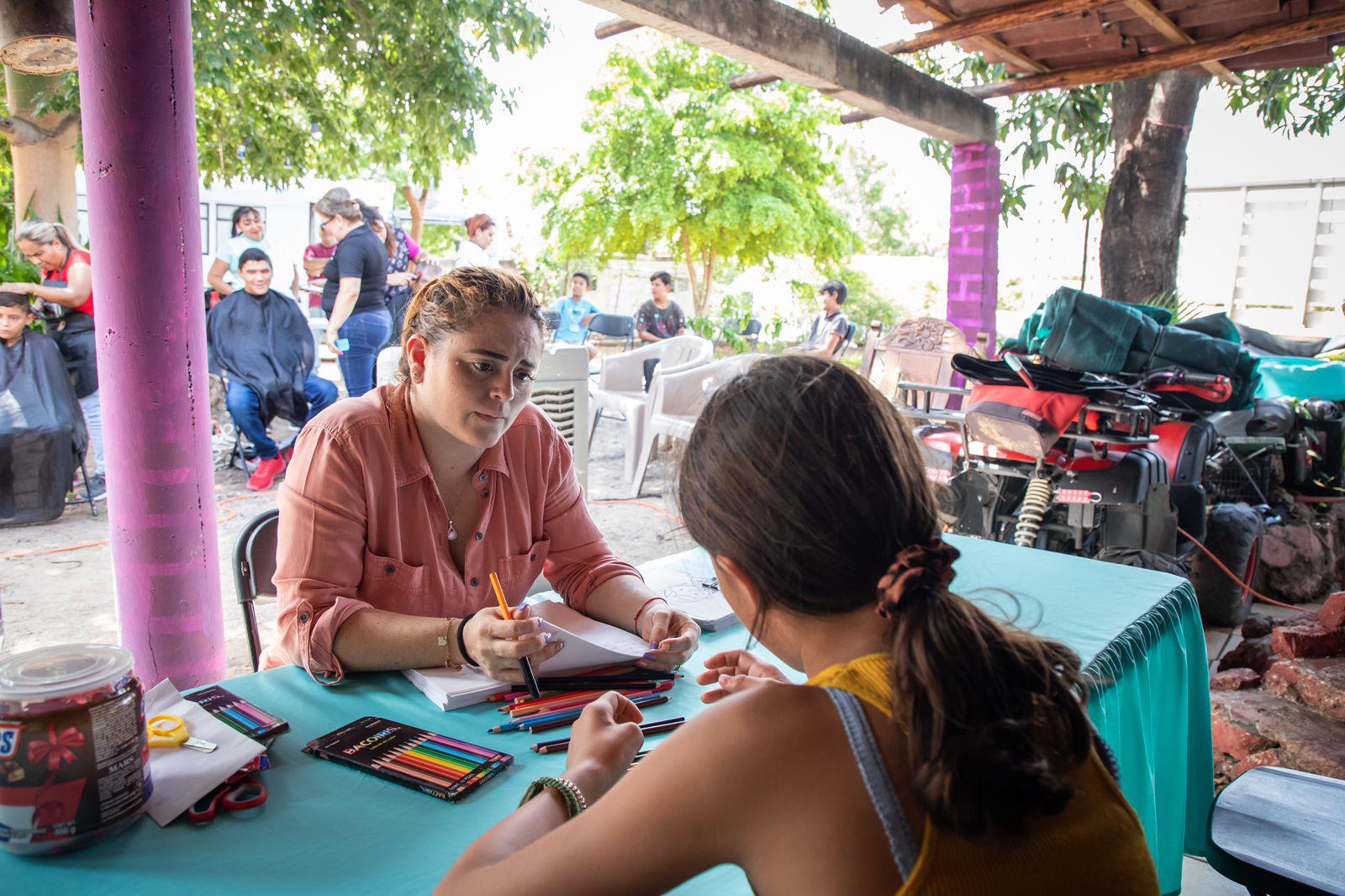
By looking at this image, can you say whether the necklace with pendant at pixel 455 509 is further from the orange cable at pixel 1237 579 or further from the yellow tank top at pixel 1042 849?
the orange cable at pixel 1237 579

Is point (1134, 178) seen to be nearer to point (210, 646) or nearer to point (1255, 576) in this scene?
point (1255, 576)

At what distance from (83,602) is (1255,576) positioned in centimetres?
593

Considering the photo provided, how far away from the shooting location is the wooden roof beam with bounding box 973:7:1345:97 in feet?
13.8

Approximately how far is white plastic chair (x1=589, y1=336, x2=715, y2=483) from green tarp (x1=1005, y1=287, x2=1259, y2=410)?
2.96 meters

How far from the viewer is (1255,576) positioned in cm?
491

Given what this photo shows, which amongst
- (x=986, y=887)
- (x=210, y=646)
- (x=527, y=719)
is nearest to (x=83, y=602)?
(x=210, y=646)

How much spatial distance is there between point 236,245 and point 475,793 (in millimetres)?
7636

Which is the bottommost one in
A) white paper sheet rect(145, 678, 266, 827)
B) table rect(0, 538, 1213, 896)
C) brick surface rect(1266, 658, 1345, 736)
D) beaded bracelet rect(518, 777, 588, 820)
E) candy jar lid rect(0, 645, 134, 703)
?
brick surface rect(1266, 658, 1345, 736)

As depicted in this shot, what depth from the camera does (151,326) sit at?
2.45 meters

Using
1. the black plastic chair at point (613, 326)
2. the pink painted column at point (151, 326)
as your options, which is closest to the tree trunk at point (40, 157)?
the pink painted column at point (151, 326)

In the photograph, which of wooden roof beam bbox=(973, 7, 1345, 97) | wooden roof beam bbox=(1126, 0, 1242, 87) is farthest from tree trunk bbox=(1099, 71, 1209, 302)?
wooden roof beam bbox=(973, 7, 1345, 97)

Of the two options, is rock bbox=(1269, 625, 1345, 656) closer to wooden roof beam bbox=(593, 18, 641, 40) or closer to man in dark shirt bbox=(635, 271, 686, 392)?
wooden roof beam bbox=(593, 18, 641, 40)

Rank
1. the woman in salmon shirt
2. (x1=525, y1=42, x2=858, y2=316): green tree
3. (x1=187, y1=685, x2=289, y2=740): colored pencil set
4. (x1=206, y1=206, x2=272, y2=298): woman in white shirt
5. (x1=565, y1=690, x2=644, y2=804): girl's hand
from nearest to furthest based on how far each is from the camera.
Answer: (x1=565, y1=690, x2=644, y2=804): girl's hand < (x1=187, y1=685, x2=289, y2=740): colored pencil set < the woman in salmon shirt < (x1=206, y1=206, x2=272, y2=298): woman in white shirt < (x1=525, y1=42, x2=858, y2=316): green tree

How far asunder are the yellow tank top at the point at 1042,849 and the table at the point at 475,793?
0.91 feet
